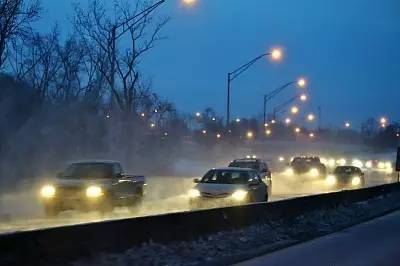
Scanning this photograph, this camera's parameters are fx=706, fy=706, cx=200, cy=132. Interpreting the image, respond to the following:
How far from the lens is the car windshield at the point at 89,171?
73.9 feet

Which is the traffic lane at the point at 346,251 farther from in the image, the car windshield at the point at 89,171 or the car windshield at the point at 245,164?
the car windshield at the point at 245,164

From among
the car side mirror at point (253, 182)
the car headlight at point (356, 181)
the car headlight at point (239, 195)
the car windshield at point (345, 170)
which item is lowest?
the car headlight at point (239, 195)

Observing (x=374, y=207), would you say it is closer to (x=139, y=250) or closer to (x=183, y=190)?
(x=183, y=190)

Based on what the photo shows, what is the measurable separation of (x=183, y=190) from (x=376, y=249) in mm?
24048

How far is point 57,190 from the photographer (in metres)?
21.3

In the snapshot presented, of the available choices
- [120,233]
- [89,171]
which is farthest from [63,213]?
[120,233]

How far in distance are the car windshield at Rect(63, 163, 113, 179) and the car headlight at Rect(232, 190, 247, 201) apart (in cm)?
404

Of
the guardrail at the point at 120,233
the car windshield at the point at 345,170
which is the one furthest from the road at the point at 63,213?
the car windshield at the point at 345,170

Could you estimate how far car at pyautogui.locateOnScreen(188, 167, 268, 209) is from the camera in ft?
72.7

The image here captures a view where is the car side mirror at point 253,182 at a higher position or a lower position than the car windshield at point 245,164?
lower

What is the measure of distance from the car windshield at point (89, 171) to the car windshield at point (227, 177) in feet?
10.8

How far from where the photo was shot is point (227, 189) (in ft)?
73.7

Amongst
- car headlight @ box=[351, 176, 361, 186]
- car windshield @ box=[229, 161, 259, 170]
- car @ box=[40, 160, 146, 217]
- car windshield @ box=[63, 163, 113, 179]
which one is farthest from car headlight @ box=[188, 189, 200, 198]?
car headlight @ box=[351, 176, 361, 186]

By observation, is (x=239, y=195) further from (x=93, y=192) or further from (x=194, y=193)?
(x=93, y=192)
